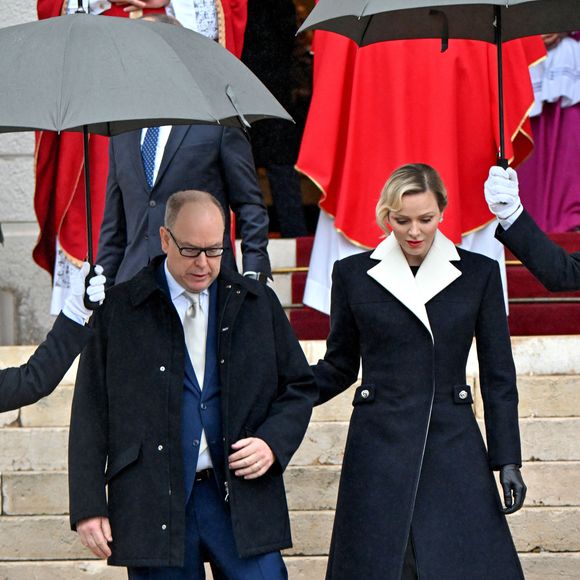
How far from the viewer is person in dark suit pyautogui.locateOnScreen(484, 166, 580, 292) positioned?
4223mm

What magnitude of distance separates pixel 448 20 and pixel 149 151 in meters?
1.27

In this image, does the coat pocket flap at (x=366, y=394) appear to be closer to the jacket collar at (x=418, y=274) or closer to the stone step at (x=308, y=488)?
the jacket collar at (x=418, y=274)

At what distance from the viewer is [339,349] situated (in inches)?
175

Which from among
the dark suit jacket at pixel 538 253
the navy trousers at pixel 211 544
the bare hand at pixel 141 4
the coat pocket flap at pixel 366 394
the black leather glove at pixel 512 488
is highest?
the bare hand at pixel 141 4

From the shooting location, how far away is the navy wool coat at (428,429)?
165 inches

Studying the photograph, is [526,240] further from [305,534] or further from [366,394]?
[305,534]

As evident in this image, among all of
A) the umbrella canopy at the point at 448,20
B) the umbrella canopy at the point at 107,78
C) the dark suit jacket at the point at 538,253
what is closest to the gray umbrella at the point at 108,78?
the umbrella canopy at the point at 107,78

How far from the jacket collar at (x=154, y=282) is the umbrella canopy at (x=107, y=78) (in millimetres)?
437

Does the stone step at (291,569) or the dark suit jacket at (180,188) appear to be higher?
the dark suit jacket at (180,188)

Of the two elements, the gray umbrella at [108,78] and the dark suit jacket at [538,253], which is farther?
the dark suit jacket at [538,253]

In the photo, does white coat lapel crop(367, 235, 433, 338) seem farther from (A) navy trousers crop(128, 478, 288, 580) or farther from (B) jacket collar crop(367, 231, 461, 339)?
(A) navy trousers crop(128, 478, 288, 580)

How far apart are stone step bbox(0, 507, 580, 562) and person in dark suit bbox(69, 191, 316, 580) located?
1.51m

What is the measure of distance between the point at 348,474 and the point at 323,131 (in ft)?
9.88

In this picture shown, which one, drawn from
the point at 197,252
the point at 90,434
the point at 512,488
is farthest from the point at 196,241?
the point at 512,488
